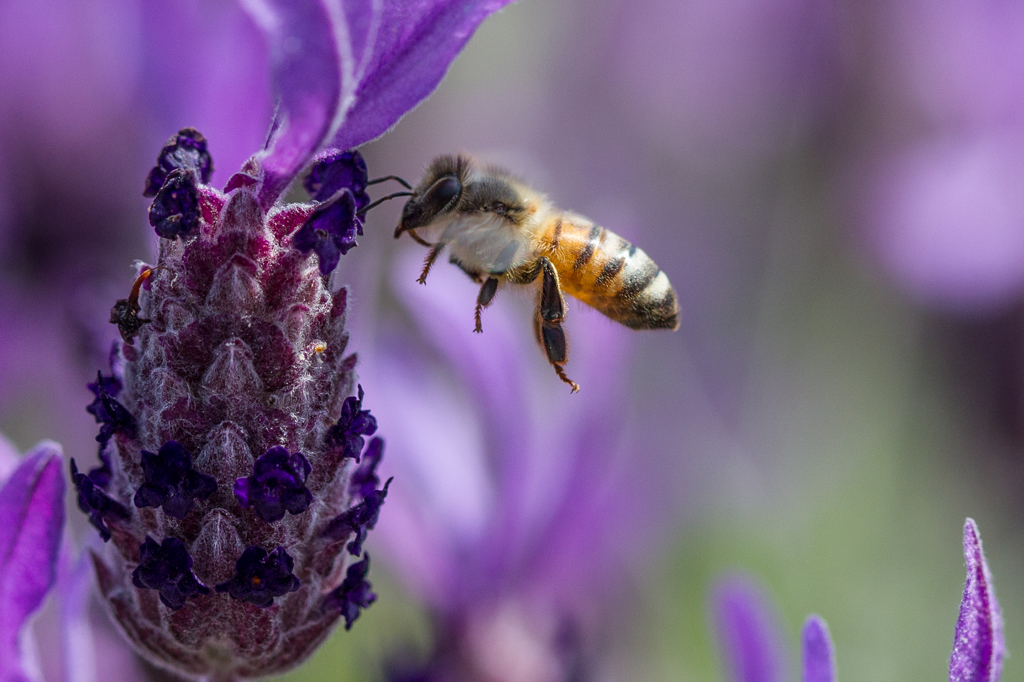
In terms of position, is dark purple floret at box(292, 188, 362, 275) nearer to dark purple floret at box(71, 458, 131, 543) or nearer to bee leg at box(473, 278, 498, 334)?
dark purple floret at box(71, 458, 131, 543)

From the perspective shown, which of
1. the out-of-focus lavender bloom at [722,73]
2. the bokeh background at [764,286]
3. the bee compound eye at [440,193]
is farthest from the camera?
the out-of-focus lavender bloom at [722,73]

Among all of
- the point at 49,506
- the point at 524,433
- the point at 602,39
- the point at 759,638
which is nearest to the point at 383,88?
the point at 49,506

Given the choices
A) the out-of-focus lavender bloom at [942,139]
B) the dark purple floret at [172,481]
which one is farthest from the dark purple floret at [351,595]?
the out-of-focus lavender bloom at [942,139]

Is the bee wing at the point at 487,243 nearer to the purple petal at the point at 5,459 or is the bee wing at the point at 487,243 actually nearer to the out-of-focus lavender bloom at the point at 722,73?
the purple petal at the point at 5,459

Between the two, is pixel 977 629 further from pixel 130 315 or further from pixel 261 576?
pixel 130 315

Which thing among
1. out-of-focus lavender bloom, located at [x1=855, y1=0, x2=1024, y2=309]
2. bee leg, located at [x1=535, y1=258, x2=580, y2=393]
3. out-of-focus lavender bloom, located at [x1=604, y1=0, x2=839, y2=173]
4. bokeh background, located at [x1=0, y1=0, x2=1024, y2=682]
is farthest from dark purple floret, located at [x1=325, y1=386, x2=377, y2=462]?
out-of-focus lavender bloom, located at [x1=604, y1=0, x2=839, y2=173]

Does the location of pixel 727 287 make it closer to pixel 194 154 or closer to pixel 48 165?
pixel 48 165
